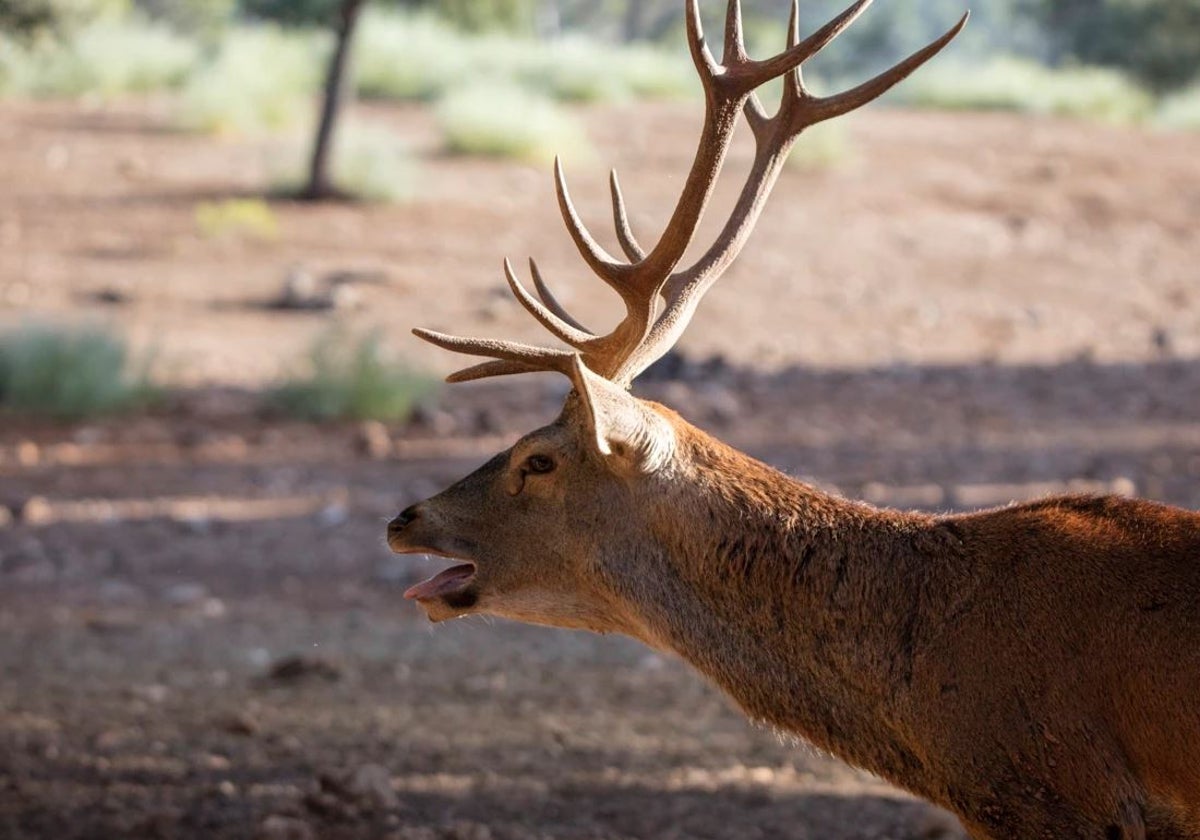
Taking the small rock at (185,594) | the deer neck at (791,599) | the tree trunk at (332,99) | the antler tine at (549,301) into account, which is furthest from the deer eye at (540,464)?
the tree trunk at (332,99)

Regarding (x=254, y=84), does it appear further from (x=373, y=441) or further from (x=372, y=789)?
(x=372, y=789)

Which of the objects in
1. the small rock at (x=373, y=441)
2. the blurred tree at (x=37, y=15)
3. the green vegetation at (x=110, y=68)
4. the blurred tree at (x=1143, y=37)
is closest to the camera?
the blurred tree at (x=37, y=15)

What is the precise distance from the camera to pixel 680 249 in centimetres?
479

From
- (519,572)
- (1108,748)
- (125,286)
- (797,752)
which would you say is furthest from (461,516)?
(125,286)

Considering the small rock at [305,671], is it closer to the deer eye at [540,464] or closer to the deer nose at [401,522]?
the deer nose at [401,522]

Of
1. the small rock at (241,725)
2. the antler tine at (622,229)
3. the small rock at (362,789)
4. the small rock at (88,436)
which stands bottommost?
the small rock at (88,436)

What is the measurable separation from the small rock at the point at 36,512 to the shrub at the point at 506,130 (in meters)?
11.1

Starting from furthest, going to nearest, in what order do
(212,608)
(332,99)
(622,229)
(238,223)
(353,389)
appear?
(332,99) → (238,223) → (353,389) → (212,608) → (622,229)

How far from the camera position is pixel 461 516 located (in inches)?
185

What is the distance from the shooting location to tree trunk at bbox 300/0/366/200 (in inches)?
711

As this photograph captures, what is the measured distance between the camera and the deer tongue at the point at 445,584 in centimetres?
469

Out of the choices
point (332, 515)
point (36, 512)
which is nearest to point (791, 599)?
point (332, 515)

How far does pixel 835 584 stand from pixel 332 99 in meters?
14.7

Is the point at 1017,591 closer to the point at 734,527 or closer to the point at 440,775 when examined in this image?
the point at 734,527
